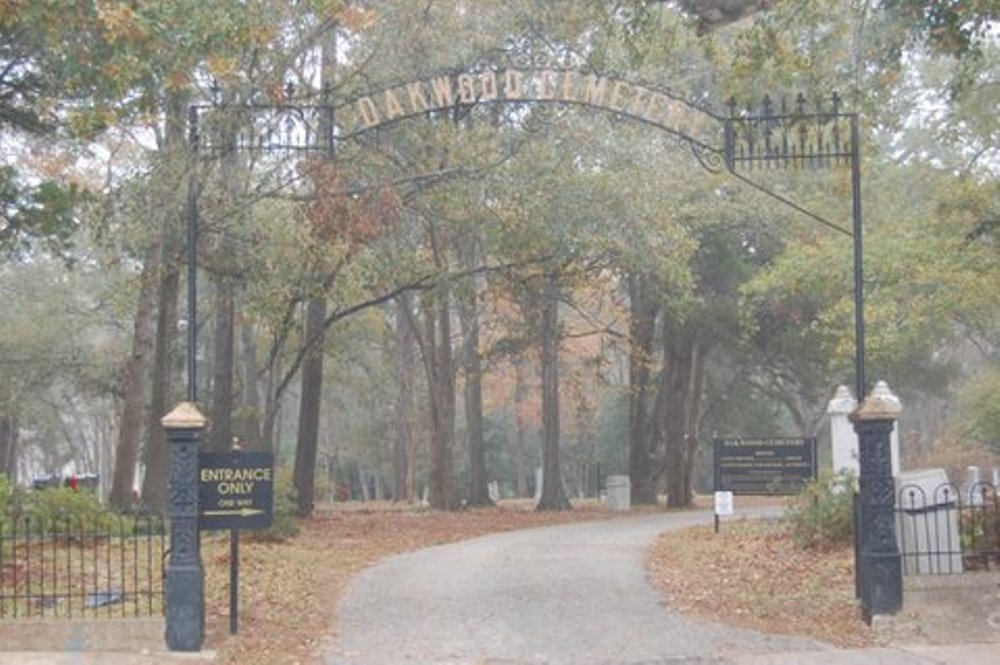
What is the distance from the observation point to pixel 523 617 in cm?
1238

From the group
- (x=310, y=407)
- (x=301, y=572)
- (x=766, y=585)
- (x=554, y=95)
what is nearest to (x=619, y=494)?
(x=310, y=407)

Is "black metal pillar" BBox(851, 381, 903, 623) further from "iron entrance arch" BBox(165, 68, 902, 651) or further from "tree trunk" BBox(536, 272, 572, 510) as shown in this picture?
"tree trunk" BBox(536, 272, 572, 510)

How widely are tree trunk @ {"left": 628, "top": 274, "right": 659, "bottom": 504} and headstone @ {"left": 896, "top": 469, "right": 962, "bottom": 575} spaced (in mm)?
19309

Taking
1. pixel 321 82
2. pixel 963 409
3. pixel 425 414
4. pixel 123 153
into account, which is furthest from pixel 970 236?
pixel 425 414

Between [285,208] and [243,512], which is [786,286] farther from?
[243,512]

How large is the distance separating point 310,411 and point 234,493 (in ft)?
57.6

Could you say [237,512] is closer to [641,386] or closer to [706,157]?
[706,157]

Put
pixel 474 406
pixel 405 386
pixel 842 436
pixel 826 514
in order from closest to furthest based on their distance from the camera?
1. pixel 826 514
2. pixel 842 436
3. pixel 474 406
4. pixel 405 386

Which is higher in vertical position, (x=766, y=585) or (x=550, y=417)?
(x=550, y=417)

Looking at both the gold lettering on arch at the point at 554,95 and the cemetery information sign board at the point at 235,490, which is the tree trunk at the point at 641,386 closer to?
the gold lettering on arch at the point at 554,95

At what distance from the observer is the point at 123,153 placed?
27.9 meters

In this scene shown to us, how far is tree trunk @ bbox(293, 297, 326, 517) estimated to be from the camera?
88.1 feet

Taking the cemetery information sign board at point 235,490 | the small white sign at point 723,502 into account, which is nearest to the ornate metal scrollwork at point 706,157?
the cemetery information sign board at point 235,490

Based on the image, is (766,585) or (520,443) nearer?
(766,585)
